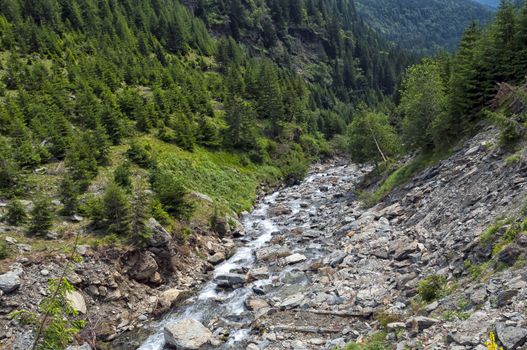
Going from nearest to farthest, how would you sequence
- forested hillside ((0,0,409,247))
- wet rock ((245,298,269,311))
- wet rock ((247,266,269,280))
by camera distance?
1. wet rock ((245,298,269,311))
2. wet rock ((247,266,269,280))
3. forested hillside ((0,0,409,247))

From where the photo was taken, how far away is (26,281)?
24219mm

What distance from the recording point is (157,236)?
31.9 m

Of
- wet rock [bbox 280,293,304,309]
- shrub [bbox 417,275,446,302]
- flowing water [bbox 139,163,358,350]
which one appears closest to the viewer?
shrub [bbox 417,275,446,302]

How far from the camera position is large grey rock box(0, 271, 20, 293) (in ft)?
75.1

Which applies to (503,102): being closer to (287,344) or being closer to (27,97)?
(287,344)

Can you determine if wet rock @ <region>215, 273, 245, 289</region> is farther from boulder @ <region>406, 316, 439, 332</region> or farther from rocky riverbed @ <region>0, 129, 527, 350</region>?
boulder @ <region>406, 316, 439, 332</region>

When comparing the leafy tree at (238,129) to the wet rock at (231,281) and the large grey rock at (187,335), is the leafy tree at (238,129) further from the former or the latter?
the large grey rock at (187,335)

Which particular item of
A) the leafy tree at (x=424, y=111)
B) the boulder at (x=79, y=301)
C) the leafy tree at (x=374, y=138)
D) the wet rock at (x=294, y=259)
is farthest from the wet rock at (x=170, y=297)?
the leafy tree at (x=374, y=138)

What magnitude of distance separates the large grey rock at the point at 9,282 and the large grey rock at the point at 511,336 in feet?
84.8

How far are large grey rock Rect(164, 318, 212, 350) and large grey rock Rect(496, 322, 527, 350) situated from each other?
16.1 metres

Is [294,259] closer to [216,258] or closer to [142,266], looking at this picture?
[216,258]

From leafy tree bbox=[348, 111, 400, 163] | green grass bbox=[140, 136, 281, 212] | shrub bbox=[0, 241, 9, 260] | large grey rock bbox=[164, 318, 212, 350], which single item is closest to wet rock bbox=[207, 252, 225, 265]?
large grey rock bbox=[164, 318, 212, 350]

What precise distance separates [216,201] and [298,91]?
65.0 metres

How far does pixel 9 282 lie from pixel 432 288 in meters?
24.6
